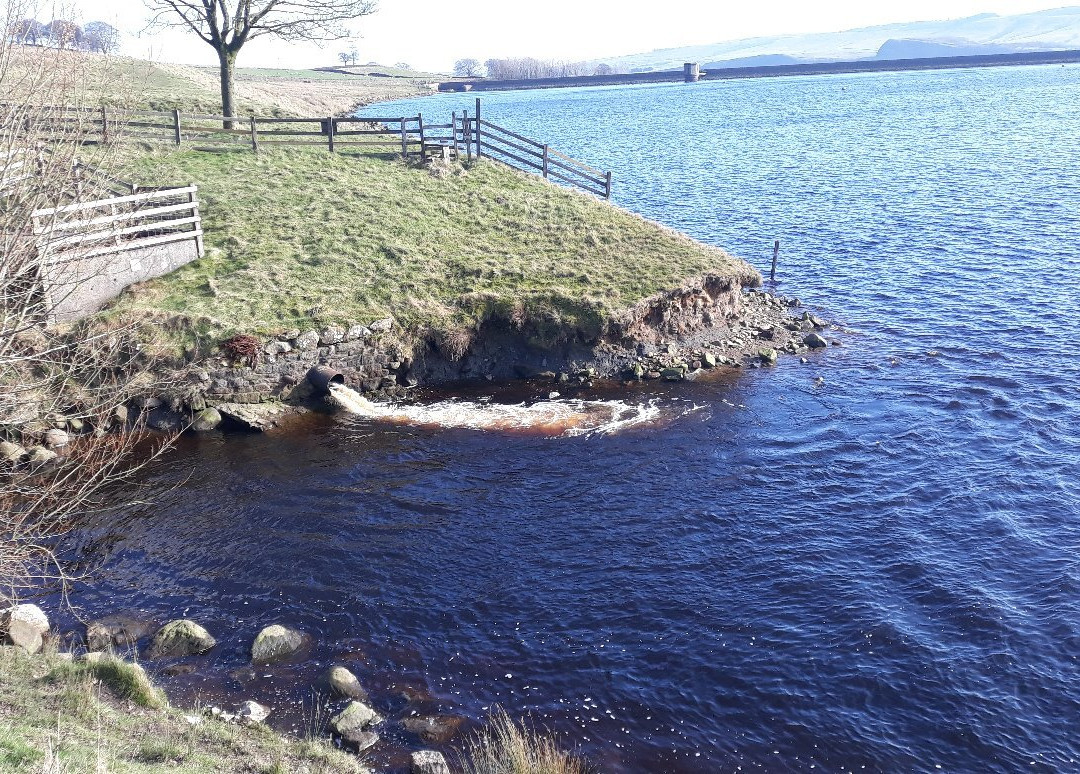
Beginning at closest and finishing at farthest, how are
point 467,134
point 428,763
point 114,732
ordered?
1. point 114,732
2. point 428,763
3. point 467,134

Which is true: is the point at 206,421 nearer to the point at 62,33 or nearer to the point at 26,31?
the point at 62,33

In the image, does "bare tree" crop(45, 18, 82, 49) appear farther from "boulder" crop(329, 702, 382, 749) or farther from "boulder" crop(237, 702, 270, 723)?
"boulder" crop(329, 702, 382, 749)

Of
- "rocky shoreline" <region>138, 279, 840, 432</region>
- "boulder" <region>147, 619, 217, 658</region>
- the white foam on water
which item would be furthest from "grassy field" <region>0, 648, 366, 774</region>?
the white foam on water

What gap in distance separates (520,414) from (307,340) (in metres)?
6.96

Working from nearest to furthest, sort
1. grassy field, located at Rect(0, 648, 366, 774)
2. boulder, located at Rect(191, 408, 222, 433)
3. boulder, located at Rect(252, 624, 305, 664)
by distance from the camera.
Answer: grassy field, located at Rect(0, 648, 366, 774) < boulder, located at Rect(252, 624, 305, 664) < boulder, located at Rect(191, 408, 222, 433)

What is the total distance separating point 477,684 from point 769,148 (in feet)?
235

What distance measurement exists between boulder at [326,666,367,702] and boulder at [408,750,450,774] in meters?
1.84

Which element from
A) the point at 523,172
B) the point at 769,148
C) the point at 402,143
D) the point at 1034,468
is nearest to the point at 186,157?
the point at 402,143

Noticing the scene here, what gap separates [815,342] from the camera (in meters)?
30.2

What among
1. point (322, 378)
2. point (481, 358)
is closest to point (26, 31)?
point (322, 378)

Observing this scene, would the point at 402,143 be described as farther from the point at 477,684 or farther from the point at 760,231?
the point at 477,684

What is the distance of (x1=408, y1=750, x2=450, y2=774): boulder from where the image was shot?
12195mm

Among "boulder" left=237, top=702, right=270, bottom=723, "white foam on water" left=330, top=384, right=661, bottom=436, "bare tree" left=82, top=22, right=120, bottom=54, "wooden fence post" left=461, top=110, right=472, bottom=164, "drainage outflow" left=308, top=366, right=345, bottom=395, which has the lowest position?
"boulder" left=237, top=702, right=270, bottom=723

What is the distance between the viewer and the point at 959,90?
445ft
